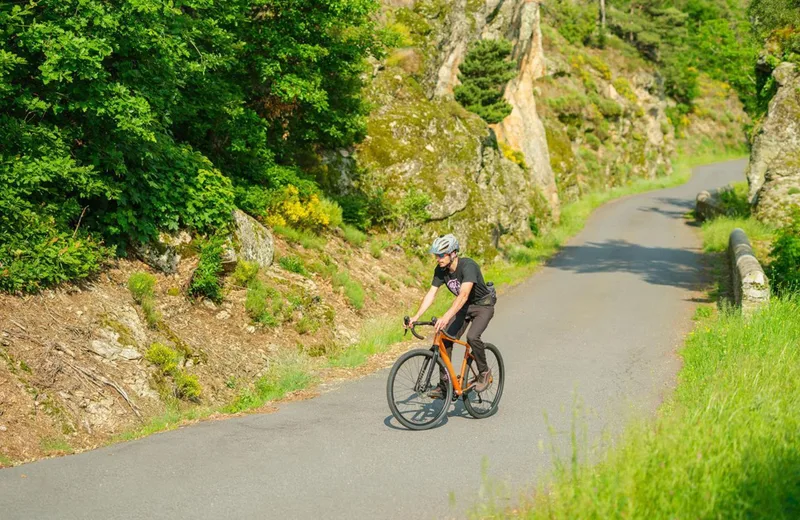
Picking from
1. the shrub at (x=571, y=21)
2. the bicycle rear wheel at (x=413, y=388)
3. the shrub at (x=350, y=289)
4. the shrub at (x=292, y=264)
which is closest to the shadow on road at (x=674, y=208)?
the shrub at (x=571, y=21)

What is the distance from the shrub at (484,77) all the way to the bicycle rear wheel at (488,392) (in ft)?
67.5

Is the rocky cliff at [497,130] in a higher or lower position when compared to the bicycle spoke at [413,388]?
higher

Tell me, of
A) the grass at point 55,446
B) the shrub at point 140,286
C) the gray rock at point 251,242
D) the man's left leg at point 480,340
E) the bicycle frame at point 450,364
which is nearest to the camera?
the grass at point 55,446

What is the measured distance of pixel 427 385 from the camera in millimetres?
9242

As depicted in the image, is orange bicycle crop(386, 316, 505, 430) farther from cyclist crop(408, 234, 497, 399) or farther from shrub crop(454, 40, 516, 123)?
shrub crop(454, 40, 516, 123)

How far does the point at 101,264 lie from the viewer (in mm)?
12555

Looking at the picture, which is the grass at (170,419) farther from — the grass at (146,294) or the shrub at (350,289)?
the shrub at (350,289)

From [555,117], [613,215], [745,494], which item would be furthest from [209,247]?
[555,117]

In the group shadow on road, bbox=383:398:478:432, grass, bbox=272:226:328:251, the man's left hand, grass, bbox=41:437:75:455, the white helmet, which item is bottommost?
grass, bbox=41:437:75:455

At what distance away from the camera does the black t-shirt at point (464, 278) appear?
9.44 metres

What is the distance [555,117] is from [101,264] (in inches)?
1437

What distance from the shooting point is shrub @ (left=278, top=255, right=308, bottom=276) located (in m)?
16.4

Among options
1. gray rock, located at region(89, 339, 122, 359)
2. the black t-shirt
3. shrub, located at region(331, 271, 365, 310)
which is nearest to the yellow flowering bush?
shrub, located at region(331, 271, 365, 310)

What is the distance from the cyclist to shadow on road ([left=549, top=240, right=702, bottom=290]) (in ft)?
43.7
